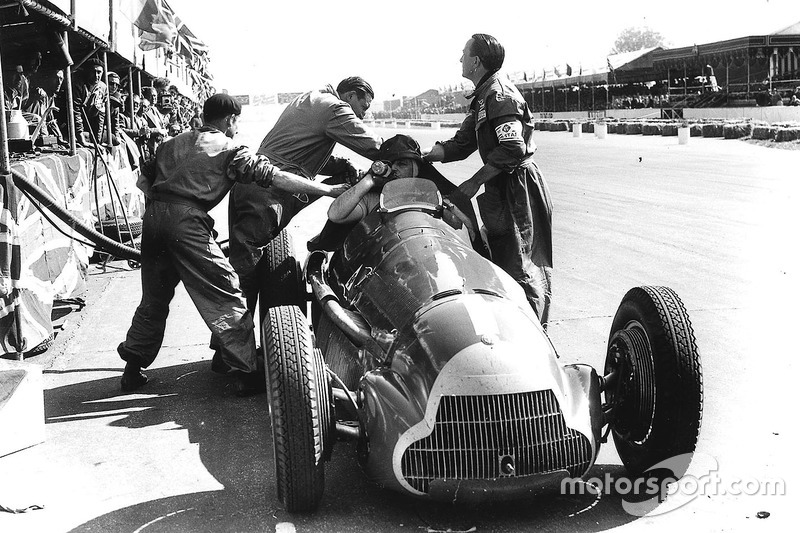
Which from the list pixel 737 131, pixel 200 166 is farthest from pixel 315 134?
pixel 737 131

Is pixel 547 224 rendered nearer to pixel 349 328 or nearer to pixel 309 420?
pixel 349 328

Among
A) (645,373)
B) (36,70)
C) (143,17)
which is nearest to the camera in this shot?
(645,373)

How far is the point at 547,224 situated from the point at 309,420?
2.76 meters

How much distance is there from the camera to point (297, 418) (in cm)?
369

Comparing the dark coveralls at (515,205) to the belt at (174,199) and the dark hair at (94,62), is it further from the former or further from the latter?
the dark hair at (94,62)

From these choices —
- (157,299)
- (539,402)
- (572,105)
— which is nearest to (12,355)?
(157,299)

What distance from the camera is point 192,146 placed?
567cm

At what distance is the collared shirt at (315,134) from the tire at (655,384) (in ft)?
8.12

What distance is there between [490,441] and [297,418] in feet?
2.66

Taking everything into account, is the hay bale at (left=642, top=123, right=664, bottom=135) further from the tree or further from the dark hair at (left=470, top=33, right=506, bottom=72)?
the tree

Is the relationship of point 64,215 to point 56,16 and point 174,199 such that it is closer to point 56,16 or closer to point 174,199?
point 174,199

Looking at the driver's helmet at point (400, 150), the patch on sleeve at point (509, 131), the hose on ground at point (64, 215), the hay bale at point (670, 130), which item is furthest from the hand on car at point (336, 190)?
the hay bale at point (670, 130)

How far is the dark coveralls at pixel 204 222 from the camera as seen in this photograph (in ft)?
18.5

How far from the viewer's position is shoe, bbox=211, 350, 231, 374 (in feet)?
20.2
